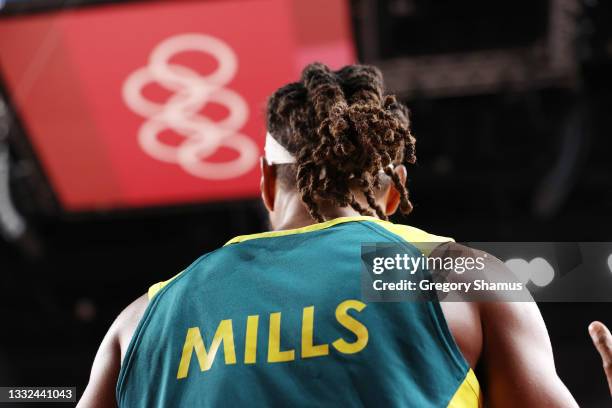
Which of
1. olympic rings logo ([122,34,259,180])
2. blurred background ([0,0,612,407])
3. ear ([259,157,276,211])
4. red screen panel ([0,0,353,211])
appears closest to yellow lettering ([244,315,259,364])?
ear ([259,157,276,211])

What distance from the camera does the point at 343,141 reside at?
1565mm

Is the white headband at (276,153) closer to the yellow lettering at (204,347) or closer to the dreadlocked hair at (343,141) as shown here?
the dreadlocked hair at (343,141)

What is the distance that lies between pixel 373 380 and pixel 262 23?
3.24 metres

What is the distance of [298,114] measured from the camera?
1.69 metres

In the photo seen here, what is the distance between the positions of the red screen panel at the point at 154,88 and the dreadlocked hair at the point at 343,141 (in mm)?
2604

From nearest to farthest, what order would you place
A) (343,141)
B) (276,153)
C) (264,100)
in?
1. (343,141)
2. (276,153)
3. (264,100)

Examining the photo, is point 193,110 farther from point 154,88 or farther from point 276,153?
point 276,153

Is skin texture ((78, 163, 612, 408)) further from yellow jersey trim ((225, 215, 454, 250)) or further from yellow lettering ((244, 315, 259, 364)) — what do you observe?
yellow lettering ((244, 315, 259, 364))

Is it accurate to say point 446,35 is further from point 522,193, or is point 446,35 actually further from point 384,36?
point 522,193

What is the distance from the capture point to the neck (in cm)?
160

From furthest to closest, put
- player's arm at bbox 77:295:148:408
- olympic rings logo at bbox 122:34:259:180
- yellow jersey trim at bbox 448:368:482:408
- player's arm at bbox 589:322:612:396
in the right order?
olympic rings logo at bbox 122:34:259:180 < player's arm at bbox 77:295:148:408 < player's arm at bbox 589:322:612:396 < yellow jersey trim at bbox 448:368:482:408

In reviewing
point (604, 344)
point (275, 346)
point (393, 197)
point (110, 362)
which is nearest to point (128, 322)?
point (110, 362)

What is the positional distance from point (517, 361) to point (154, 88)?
3.53 m

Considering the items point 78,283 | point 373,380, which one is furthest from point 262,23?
point 78,283
